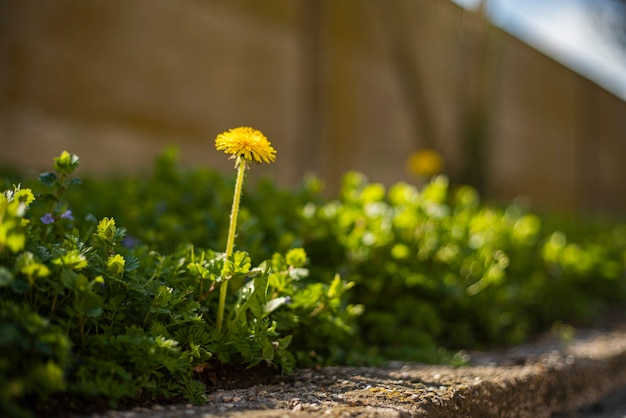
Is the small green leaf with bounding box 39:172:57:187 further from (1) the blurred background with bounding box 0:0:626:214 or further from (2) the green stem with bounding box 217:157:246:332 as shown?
(1) the blurred background with bounding box 0:0:626:214

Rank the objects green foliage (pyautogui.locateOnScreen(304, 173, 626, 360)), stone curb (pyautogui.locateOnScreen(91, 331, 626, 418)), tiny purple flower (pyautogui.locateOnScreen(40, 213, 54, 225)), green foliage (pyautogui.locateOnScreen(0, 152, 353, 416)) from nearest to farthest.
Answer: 1. green foliage (pyautogui.locateOnScreen(0, 152, 353, 416))
2. stone curb (pyautogui.locateOnScreen(91, 331, 626, 418))
3. tiny purple flower (pyautogui.locateOnScreen(40, 213, 54, 225))
4. green foliage (pyautogui.locateOnScreen(304, 173, 626, 360))

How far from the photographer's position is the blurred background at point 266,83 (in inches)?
222

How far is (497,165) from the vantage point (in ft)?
37.7

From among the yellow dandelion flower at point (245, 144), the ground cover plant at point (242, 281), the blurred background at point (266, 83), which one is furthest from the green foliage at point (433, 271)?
the blurred background at point (266, 83)

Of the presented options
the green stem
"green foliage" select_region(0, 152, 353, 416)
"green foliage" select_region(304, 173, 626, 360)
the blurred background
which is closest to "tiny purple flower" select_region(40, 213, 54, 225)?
"green foliage" select_region(0, 152, 353, 416)

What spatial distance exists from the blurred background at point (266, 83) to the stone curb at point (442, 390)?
13.0 ft

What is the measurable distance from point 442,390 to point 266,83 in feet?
19.1

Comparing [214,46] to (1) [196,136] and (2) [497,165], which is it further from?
(2) [497,165]

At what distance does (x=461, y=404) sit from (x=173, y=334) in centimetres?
76

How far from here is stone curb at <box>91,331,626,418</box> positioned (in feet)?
5.00

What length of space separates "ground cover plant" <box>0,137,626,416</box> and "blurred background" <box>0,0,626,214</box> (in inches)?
94.8

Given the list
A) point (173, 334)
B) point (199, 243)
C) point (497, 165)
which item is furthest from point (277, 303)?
point (497, 165)

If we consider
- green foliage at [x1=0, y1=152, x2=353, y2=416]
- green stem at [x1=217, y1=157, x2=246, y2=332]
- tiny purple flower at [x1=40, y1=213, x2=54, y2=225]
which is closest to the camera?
green foliage at [x1=0, y1=152, x2=353, y2=416]

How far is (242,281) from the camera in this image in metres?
1.89
